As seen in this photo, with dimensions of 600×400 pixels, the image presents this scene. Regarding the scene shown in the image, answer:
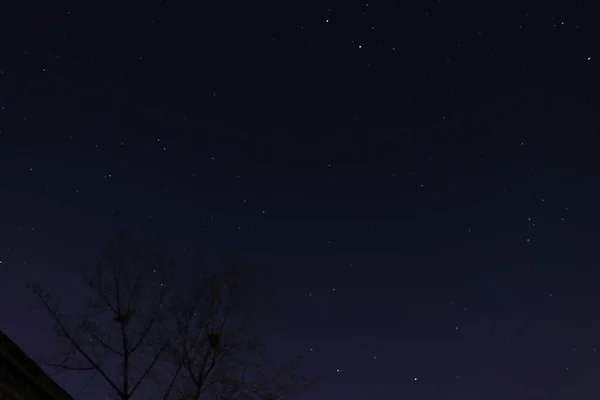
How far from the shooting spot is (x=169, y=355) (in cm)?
2081

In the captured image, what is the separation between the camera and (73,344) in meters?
19.5

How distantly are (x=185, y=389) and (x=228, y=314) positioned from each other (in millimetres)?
2633

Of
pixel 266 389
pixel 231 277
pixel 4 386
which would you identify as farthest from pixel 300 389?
pixel 4 386

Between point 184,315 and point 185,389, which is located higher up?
point 184,315

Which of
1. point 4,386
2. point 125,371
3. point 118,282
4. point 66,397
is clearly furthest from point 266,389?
point 4,386

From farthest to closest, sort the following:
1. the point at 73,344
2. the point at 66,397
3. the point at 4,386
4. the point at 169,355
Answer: the point at 169,355
the point at 73,344
the point at 66,397
the point at 4,386

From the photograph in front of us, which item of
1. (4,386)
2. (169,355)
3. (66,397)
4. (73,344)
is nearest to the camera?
(4,386)

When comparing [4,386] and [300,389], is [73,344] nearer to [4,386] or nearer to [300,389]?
[300,389]

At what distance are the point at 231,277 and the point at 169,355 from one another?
3.13m

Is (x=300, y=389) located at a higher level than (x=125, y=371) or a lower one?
higher

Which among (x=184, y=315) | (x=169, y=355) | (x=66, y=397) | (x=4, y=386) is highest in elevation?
(x=184, y=315)

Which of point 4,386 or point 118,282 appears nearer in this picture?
point 4,386

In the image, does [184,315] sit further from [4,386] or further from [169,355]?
[4,386]

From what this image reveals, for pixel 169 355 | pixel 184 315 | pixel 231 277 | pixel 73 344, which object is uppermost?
pixel 231 277
